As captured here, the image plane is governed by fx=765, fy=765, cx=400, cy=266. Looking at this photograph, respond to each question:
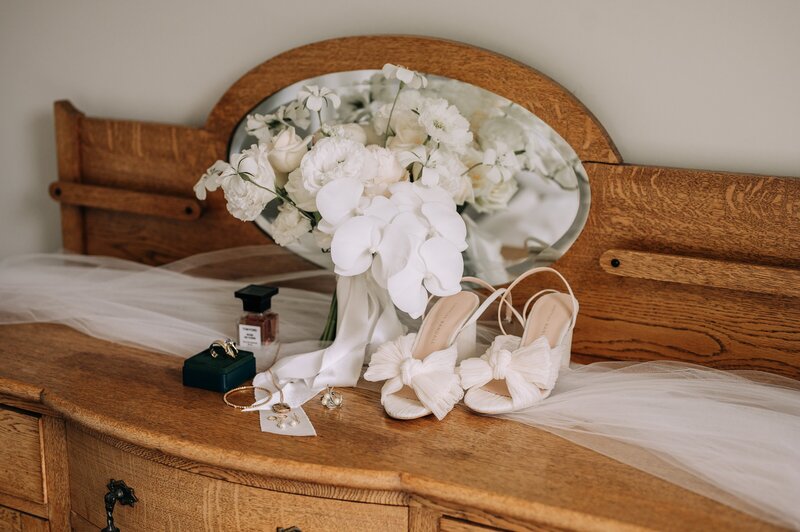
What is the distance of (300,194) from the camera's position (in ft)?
4.60

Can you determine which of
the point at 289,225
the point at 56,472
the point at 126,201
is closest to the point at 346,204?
the point at 289,225

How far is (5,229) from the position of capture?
229 centimetres

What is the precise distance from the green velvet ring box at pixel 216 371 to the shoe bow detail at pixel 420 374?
253mm

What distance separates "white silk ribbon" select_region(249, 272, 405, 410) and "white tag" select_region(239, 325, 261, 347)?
4.6 inches

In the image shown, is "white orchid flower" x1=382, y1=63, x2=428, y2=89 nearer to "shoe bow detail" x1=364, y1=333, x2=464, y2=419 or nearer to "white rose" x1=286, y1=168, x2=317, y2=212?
"white rose" x1=286, y1=168, x2=317, y2=212

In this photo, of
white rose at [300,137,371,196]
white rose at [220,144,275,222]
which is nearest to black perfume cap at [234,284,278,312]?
white rose at [220,144,275,222]

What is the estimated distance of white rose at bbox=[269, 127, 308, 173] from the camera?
1414mm

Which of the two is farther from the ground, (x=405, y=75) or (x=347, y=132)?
(x=405, y=75)

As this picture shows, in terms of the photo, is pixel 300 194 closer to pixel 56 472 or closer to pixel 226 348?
pixel 226 348

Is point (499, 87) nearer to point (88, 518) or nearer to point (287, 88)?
point (287, 88)

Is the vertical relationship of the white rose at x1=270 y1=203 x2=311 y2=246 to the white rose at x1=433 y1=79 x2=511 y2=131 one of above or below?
below

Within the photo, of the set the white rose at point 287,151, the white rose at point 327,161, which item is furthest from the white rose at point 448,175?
the white rose at point 287,151

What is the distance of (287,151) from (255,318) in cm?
38

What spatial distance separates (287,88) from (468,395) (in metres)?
0.87
